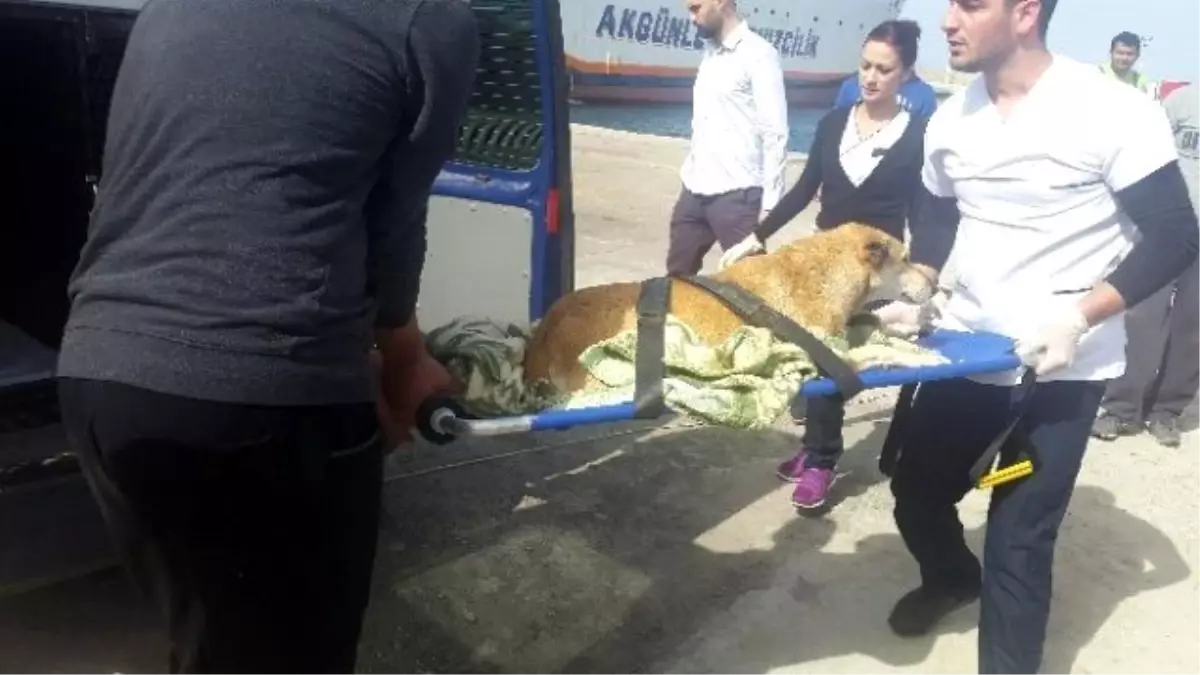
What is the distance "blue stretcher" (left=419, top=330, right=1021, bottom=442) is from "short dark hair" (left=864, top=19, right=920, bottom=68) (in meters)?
1.58

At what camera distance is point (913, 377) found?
2.67 meters

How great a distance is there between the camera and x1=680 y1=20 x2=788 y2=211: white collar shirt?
477cm

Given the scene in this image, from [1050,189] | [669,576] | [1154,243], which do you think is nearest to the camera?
[1154,243]

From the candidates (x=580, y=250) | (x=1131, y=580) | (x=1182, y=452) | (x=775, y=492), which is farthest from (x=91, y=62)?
(x=580, y=250)

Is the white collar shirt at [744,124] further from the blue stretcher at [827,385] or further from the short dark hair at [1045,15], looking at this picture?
the short dark hair at [1045,15]

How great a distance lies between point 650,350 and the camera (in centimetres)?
261

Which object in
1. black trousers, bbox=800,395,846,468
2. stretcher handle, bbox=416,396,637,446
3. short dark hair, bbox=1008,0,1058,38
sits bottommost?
black trousers, bbox=800,395,846,468

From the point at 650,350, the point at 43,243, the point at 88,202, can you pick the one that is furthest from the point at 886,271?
the point at 43,243

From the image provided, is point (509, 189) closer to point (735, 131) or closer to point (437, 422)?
point (735, 131)

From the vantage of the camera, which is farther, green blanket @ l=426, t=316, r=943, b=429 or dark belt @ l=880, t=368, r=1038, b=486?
dark belt @ l=880, t=368, r=1038, b=486

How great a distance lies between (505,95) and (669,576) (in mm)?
1837

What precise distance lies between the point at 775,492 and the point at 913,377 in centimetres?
194

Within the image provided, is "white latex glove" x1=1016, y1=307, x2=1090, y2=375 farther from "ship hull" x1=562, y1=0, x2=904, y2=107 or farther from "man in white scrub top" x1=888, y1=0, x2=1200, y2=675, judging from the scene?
"ship hull" x1=562, y1=0, x2=904, y2=107

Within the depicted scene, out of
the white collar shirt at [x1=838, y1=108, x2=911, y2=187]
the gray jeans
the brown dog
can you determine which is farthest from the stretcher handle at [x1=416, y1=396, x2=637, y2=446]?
the gray jeans
